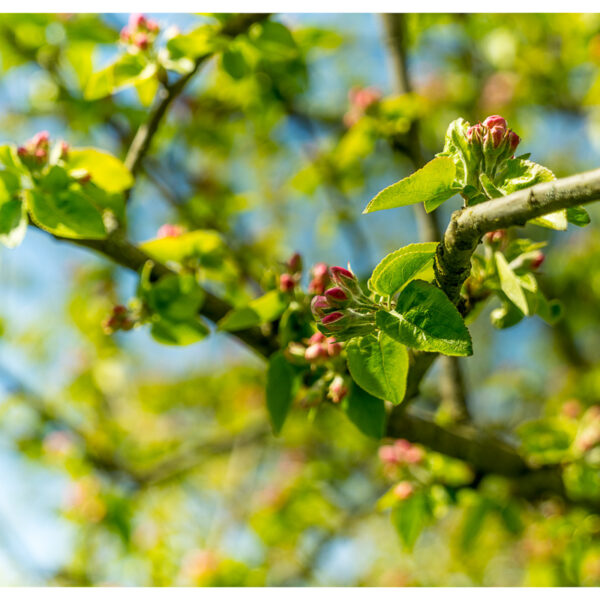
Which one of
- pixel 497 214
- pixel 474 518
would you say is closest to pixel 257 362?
pixel 474 518

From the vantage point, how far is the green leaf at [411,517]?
144 centimetres

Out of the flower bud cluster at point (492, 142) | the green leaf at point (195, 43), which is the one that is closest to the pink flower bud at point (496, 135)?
the flower bud cluster at point (492, 142)

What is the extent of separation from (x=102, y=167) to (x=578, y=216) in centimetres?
83

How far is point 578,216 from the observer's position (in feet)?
2.32

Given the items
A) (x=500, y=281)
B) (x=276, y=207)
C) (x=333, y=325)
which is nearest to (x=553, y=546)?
(x=500, y=281)

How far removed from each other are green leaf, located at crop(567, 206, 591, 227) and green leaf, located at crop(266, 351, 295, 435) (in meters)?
0.51

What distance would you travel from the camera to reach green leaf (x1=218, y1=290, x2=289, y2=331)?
1.00m

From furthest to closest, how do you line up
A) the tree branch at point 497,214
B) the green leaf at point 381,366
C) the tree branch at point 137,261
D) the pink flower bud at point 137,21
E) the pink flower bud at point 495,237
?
the pink flower bud at point 137,21 < the tree branch at point 137,261 < the pink flower bud at point 495,237 < the green leaf at point 381,366 < the tree branch at point 497,214

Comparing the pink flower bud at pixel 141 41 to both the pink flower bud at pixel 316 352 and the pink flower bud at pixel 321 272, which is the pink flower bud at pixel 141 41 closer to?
the pink flower bud at pixel 321 272

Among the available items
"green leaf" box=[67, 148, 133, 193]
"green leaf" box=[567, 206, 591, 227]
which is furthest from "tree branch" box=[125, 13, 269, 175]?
"green leaf" box=[567, 206, 591, 227]

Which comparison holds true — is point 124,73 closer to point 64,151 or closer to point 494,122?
point 64,151

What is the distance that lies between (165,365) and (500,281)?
4537mm

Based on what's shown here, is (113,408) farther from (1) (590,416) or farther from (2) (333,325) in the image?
(2) (333,325)

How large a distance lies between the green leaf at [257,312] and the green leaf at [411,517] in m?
0.69
